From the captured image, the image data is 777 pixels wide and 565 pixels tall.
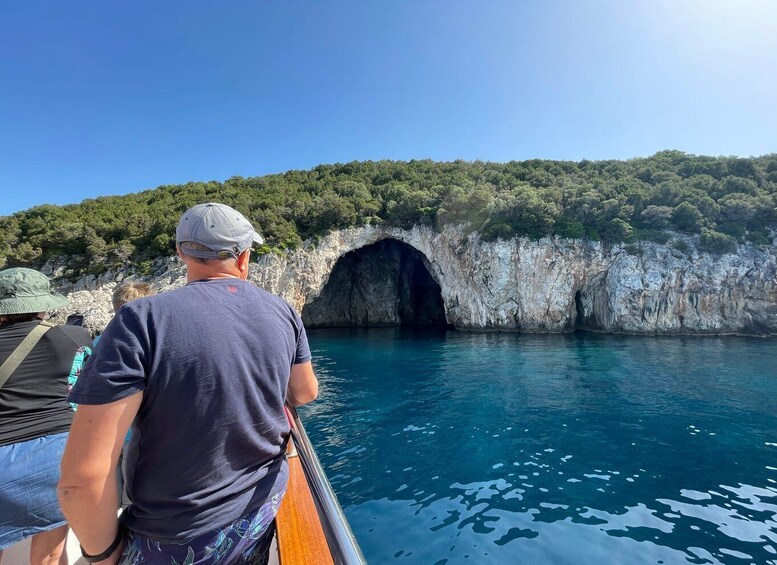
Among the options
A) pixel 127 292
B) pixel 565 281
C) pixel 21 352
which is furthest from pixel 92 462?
pixel 565 281

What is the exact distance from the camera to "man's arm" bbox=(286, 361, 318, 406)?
2.02 meters

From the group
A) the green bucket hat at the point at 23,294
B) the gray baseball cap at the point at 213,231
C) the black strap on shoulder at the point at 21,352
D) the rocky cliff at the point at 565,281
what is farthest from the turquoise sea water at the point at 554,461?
the rocky cliff at the point at 565,281

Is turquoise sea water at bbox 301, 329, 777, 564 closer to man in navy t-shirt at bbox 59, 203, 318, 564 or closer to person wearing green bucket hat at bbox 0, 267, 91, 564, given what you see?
person wearing green bucket hat at bbox 0, 267, 91, 564

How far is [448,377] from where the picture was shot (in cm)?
1472

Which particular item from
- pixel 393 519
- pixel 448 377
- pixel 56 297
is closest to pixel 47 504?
pixel 56 297

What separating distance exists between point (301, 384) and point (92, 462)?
0.96 m

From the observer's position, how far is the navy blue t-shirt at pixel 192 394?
1.25 meters

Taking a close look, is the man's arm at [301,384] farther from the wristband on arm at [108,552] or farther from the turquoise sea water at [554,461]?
the turquoise sea water at [554,461]

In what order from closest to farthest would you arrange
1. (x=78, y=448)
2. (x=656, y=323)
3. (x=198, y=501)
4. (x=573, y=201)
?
(x=78, y=448) → (x=198, y=501) → (x=656, y=323) → (x=573, y=201)

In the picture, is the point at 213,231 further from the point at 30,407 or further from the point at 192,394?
the point at 30,407

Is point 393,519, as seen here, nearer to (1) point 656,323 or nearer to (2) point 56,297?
(2) point 56,297

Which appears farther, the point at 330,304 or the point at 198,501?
the point at 330,304

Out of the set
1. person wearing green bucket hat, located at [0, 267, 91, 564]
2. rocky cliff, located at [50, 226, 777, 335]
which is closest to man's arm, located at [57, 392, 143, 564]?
person wearing green bucket hat, located at [0, 267, 91, 564]

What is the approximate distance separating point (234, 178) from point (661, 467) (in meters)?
46.1
